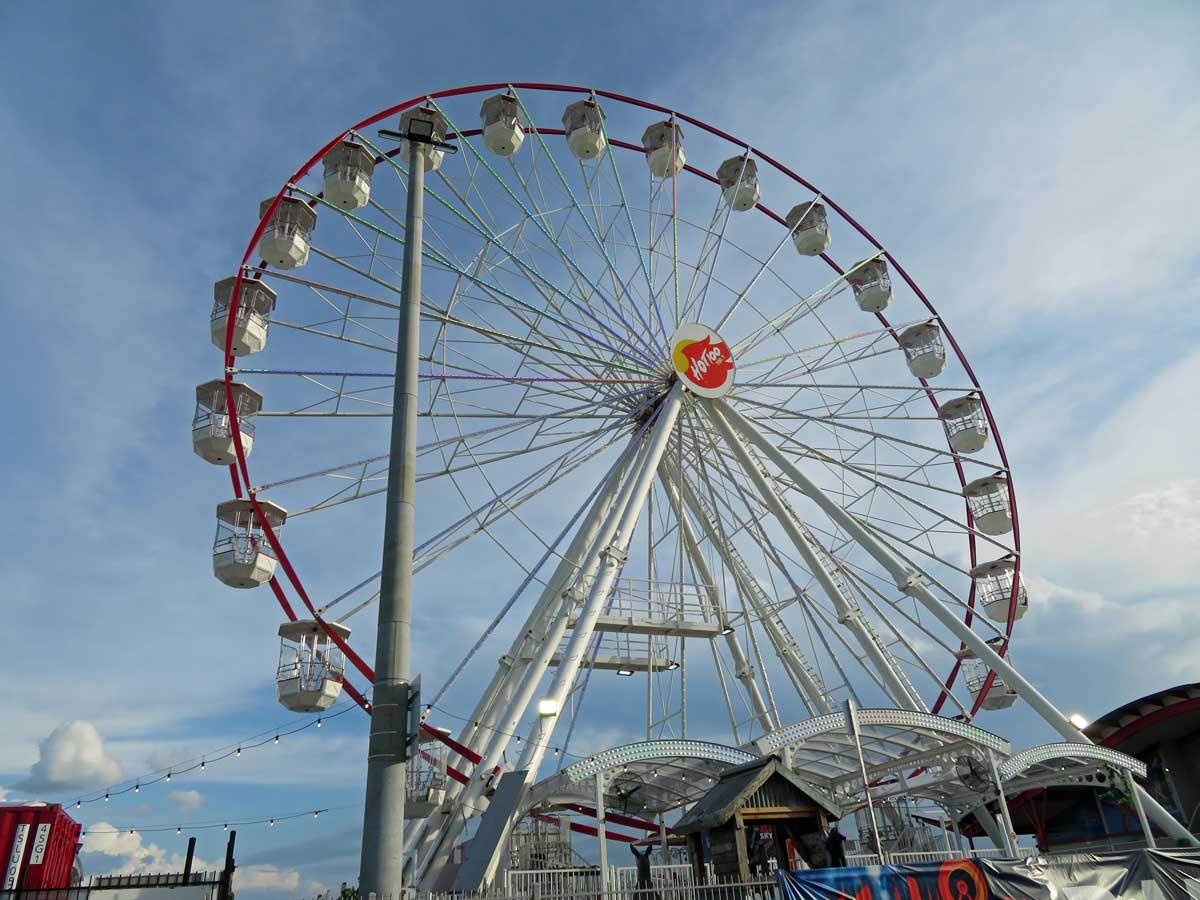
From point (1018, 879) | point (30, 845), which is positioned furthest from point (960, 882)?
point (30, 845)

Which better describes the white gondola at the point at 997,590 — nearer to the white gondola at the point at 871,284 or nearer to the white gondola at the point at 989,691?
the white gondola at the point at 989,691

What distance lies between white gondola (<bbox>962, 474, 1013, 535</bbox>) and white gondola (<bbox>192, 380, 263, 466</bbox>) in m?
17.3

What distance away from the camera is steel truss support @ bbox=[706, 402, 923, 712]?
1697 cm

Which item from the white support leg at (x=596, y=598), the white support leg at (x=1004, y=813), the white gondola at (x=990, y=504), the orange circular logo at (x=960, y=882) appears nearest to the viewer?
the orange circular logo at (x=960, y=882)

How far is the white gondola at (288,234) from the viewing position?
16.8 m

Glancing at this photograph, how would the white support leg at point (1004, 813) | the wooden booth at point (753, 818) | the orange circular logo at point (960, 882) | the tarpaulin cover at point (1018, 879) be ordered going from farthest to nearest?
the white support leg at point (1004, 813), the wooden booth at point (753, 818), the orange circular logo at point (960, 882), the tarpaulin cover at point (1018, 879)

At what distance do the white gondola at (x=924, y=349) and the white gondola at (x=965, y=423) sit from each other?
37.7 inches

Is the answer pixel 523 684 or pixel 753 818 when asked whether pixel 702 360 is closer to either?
pixel 523 684

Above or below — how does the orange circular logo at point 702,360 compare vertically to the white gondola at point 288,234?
below

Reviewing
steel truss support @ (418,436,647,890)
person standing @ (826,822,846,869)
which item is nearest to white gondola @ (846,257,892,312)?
steel truss support @ (418,436,647,890)

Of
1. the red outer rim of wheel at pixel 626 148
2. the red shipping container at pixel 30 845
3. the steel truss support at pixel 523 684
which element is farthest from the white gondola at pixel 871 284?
the red shipping container at pixel 30 845

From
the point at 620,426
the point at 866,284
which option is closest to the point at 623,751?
the point at 620,426

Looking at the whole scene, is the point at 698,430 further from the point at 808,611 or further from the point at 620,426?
the point at 808,611

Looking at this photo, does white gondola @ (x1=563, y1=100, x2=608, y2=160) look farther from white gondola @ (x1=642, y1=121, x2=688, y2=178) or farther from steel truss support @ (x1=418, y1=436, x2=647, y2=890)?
steel truss support @ (x1=418, y1=436, x2=647, y2=890)
